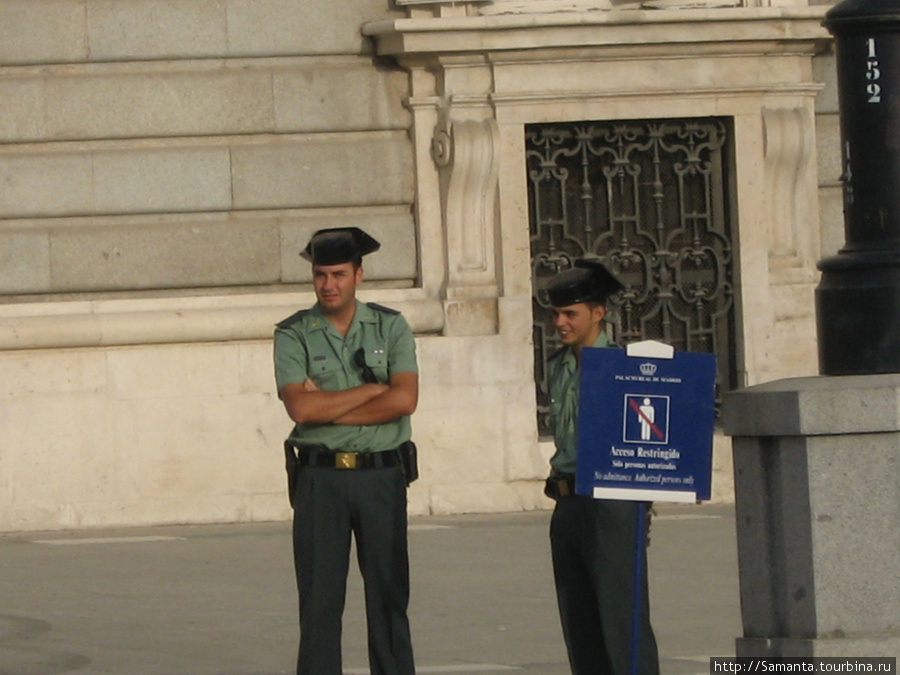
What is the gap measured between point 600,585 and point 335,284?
4.91 ft

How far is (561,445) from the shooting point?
262 inches

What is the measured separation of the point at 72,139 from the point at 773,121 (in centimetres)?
474

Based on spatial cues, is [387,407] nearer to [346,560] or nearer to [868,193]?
[346,560]

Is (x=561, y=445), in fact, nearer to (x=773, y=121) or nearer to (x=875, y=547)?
(x=875, y=547)

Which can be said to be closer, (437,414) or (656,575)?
(656,575)

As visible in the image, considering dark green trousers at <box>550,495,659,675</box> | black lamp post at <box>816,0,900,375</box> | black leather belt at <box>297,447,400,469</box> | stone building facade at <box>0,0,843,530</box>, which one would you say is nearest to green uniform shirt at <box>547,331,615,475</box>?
dark green trousers at <box>550,495,659,675</box>

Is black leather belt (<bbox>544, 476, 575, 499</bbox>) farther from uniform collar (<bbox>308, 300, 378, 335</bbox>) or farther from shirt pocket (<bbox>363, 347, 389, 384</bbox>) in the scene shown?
uniform collar (<bbox>308, 300, 378, 335</bbox>)

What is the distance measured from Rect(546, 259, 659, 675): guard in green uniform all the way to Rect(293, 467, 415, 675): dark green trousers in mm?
715

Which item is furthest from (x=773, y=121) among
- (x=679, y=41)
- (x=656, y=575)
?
(x=656, y=575)

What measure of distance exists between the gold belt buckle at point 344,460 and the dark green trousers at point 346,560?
0.07 feet

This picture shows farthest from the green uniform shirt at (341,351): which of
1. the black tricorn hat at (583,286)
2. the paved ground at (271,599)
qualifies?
the paved ground at (271,599)

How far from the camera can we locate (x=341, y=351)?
286 inches

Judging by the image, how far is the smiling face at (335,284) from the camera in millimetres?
7133

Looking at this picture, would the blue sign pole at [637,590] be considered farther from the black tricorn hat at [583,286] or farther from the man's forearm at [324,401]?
the man's forearm at [324,401]
